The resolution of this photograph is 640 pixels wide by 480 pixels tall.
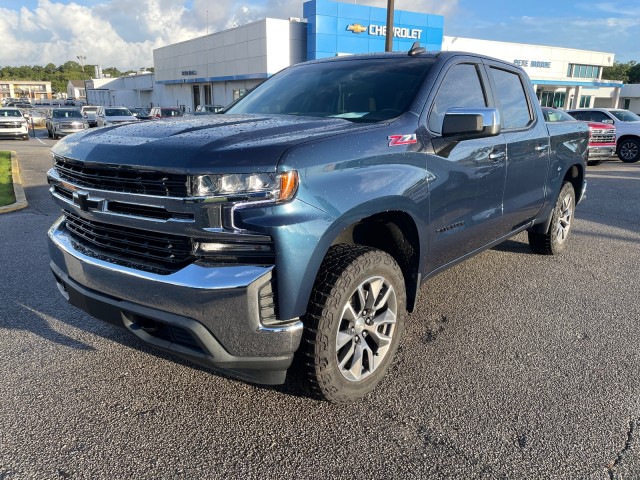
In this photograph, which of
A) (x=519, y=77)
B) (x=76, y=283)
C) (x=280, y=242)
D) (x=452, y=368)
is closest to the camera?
(x=280, y=242)

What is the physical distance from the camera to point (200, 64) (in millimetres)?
46281

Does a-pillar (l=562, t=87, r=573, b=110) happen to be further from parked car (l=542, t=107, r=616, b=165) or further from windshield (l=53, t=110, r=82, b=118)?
windshield (l=53, t=110, r=82, b=118)

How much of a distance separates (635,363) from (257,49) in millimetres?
36222

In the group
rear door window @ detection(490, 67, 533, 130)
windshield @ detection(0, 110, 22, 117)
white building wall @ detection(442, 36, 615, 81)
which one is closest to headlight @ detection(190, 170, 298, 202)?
rear door window @ detection(490, 67, 533, 130)

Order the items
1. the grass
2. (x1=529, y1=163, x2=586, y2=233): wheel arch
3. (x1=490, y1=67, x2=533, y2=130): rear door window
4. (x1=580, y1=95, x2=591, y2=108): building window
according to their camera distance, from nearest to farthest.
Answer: (x1=490, y1=67, x2=533, y2=130): rear door window, (x1=529, y1=163, x2=586, y2=233): wheel arch, the grass, (x1=580, y1=95, x2=591, y2=108): building window

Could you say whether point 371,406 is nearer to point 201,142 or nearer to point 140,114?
point 201,142

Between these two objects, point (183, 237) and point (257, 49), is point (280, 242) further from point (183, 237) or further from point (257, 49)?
point (257, 49)

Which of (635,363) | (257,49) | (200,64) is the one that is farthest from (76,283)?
(200,64)

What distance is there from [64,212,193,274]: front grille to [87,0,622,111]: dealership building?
25939 millimetres

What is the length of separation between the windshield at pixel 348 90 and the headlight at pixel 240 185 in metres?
1.08

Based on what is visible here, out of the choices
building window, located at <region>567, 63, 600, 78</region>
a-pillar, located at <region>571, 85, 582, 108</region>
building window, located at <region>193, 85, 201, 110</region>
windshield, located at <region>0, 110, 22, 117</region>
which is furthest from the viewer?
a-pillar, located at <region>571, 85, 582, 108</region>

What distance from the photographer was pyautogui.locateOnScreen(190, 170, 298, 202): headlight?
220 cm

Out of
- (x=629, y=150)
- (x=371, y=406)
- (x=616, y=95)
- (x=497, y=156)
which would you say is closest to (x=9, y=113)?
(x=629, y=150)

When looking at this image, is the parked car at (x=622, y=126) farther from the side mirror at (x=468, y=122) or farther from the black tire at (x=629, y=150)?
the side mirror at (x=468, y=122)
